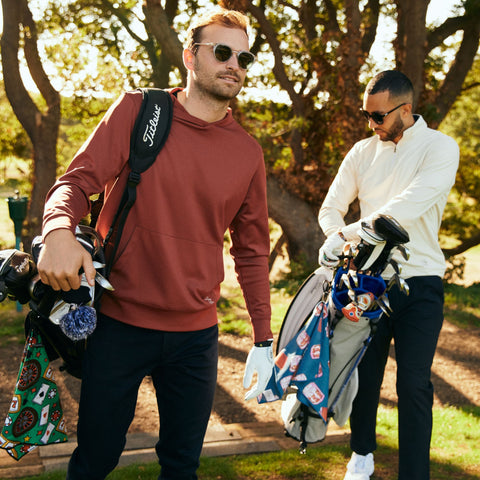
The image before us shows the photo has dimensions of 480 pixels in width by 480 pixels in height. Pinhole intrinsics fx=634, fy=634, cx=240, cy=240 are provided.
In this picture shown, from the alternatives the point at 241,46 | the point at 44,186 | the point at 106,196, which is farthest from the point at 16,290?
the point at 44,186

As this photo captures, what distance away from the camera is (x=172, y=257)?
235 cm

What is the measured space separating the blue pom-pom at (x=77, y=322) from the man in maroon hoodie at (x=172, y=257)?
259mm

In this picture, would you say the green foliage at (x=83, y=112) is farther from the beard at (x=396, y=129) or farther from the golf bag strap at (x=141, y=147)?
the golf bag strap at (x=141, y=147)

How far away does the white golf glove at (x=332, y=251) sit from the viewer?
10.5 ft

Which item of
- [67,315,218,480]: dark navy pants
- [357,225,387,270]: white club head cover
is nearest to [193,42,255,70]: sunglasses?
[357,225,387,270]: white club head cover

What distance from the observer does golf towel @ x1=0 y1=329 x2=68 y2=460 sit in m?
2.37

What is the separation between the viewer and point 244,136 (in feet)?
8.67

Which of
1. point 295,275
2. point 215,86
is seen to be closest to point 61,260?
point 215,86

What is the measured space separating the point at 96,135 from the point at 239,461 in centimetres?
238

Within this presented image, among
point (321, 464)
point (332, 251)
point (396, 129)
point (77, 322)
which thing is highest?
point (396, 129)

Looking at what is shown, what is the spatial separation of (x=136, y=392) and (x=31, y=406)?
0.40 meters

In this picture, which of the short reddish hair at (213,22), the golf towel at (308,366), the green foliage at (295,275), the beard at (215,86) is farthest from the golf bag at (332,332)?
the green foliage at (295,275)

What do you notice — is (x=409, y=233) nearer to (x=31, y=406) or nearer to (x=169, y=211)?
(x=169, y=211)

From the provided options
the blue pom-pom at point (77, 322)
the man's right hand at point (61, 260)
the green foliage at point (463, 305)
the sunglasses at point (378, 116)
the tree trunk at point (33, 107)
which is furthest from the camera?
the tree trunk at point (33, 107)
